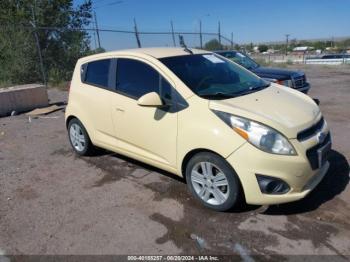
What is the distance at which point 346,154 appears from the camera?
5.08 m

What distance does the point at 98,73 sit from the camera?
5027 mm

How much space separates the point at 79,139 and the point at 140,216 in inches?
92.1

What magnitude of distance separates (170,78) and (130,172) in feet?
5.37

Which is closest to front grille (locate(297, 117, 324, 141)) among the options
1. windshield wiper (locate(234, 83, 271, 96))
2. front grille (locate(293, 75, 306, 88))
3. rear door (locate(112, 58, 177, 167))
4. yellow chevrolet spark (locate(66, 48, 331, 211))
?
yellow chevrolet spark (locate(66, 48, 331, 211))

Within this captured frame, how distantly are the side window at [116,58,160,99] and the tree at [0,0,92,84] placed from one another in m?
9.55

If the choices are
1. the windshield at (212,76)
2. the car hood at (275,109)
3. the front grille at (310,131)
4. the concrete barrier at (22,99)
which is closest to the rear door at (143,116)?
the windshield at (212,76)

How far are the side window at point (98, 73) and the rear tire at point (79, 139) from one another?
2.43 ft

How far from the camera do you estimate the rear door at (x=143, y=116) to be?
3.89 m

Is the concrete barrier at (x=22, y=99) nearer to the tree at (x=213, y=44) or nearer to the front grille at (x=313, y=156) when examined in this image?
the front grille at (x=313, y=156)

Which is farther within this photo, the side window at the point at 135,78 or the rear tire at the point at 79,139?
the rear tire at the point at 79,139

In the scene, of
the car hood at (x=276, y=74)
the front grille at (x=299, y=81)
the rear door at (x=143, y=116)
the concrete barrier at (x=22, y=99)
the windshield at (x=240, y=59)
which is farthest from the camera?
the windshield at (x=240, y=59)

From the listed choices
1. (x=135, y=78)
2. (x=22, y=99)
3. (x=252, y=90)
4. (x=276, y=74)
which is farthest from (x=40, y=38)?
(x=252, y=90)

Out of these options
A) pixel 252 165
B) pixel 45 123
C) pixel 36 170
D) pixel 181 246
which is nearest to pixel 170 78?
pixel 252 165

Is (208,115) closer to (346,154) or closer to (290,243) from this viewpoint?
(290,243)
